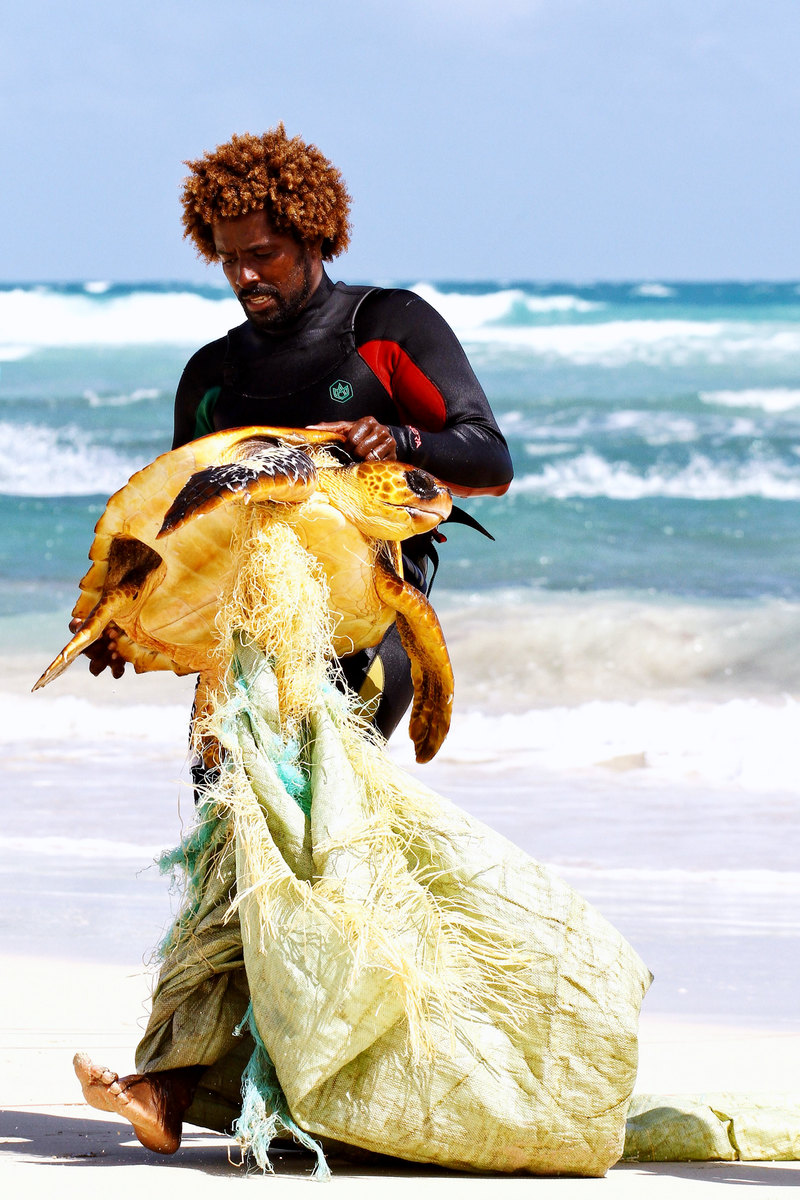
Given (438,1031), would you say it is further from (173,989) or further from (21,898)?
(21,898)

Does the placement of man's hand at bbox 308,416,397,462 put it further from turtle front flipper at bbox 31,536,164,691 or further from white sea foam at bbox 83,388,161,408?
white sea foam at bbox 83,388,161,408

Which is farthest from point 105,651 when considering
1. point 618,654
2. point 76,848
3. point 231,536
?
point 618,654

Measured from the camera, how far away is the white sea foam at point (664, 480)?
17719 mm

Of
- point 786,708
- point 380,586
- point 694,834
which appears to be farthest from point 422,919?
point 786,708

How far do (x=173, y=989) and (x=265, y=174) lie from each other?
4.85ft

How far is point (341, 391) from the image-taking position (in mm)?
2916

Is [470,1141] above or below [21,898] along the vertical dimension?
above

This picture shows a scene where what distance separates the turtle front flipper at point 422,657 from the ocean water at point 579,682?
493 mm

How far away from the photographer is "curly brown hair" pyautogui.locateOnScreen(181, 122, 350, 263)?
284 cm

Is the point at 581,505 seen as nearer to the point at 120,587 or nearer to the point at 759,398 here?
the point at 759,398

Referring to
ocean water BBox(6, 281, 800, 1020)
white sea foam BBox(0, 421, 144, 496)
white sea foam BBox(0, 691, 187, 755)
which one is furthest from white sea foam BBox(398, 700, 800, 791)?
white sea foam BBox(0, 421, 144, 496)

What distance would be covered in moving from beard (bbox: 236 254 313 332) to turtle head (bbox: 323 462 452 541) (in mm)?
404

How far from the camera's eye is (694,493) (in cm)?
1781

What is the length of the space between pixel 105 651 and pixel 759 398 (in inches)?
815
